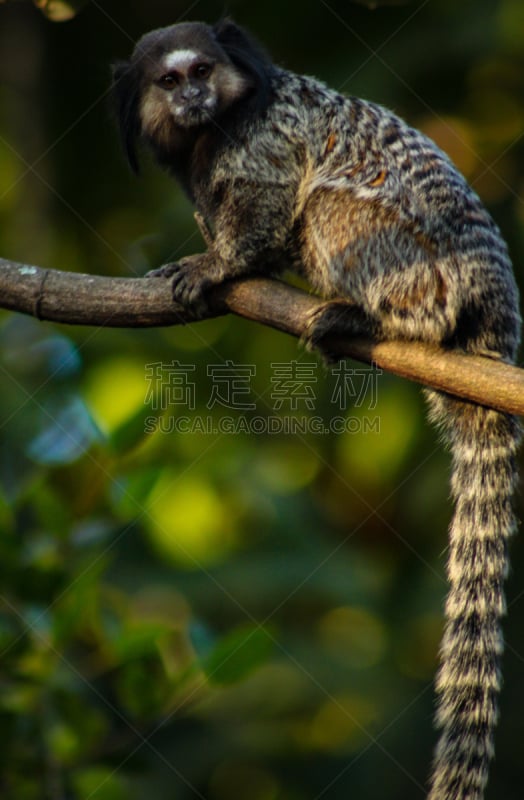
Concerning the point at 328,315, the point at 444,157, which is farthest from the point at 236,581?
the point at 444,157

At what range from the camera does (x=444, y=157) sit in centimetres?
391

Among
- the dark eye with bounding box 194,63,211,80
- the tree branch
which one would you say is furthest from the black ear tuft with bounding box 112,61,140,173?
the tree branch

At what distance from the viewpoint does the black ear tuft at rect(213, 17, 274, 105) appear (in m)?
3.98

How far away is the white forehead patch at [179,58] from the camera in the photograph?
399 centimetres

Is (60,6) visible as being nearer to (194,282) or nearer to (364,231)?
(194,282)

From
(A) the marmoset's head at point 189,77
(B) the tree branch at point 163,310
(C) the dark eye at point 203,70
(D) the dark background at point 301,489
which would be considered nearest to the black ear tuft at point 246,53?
(A) the marmoset's head at point 189,77

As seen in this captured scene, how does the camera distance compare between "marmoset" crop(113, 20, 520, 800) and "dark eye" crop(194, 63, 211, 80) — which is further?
"dark eye" crop(194, 63, 211, 80)

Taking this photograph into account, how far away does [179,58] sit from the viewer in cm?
399

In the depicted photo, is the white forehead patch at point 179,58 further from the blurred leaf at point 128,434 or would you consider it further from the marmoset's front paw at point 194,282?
the blurred leaf at point 128,434

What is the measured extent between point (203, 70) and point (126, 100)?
0.41 metres

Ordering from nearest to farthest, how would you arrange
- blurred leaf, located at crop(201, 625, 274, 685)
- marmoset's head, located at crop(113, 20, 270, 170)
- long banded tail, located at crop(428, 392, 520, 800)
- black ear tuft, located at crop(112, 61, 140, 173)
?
long banded tail, located at crop(428, 392, 520, 800) → blurred leaf, located at crop(201, 625, 274, 685) → marmoset's head, located at crop(113, 20, 270, 170) → black ear tuft, located at crop(112, 61, 140, 173)

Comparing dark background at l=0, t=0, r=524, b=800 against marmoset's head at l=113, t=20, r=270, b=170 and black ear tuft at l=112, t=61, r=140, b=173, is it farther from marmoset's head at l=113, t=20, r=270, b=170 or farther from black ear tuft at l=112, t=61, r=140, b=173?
marmoset's head at l=113, t=20, r=270, b=170

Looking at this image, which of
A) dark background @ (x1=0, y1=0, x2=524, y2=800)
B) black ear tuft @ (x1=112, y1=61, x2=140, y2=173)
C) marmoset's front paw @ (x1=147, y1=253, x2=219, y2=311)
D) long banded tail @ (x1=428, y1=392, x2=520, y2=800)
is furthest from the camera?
dark background @ (x1=0, y1=0, x2=524, y2=800)

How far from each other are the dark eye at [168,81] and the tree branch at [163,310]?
824 millimetres
